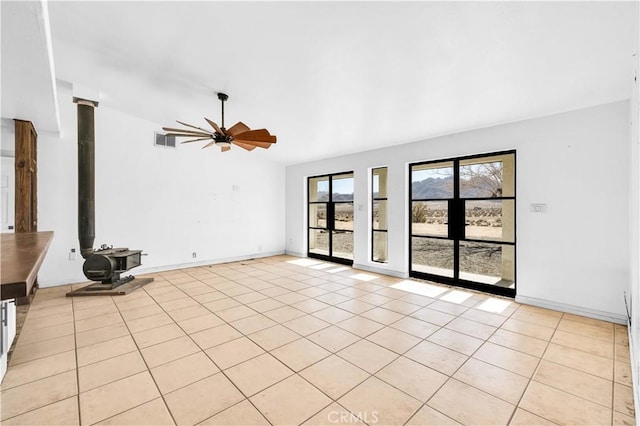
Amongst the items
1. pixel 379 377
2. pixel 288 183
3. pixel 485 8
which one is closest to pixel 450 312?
pixel 379 377

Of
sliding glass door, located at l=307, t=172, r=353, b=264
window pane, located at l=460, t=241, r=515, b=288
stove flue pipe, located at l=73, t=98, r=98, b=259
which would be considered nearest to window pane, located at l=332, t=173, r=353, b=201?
sliding glass door, located at l=307, t=172, r=353, b=264

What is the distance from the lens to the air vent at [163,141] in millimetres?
5883

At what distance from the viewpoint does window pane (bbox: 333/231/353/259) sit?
Answer: 7.05 meters

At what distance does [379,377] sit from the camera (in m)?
2.34

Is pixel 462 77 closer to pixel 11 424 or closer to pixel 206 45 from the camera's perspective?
pixel 206 45

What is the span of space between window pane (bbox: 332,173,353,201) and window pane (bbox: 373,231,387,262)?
1.20 meters

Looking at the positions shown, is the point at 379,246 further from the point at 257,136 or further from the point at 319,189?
the point at 257,136

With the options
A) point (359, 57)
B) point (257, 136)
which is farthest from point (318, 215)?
point (359, 57)

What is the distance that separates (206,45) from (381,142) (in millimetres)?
3719

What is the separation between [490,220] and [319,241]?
4.42m

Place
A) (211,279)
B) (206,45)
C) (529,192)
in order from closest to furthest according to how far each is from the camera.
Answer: (206,45)
(529,192)
(211,279)

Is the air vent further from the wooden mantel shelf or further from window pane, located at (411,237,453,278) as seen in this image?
window pane, located at (411,237,453,278)

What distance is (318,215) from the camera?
26.0 feet

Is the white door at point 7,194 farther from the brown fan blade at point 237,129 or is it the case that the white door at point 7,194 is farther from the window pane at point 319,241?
the window pane at point 319,241
